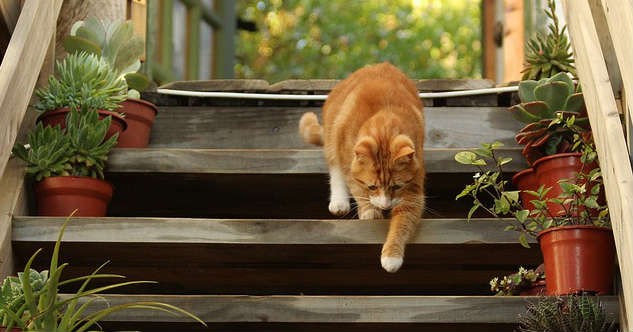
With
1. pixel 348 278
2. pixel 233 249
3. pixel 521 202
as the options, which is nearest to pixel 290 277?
pixel 348 278

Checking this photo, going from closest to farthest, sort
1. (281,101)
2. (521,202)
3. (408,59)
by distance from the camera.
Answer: (521,202), (281,101), (408,59)

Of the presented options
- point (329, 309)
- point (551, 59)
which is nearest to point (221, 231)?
point (329, 309)

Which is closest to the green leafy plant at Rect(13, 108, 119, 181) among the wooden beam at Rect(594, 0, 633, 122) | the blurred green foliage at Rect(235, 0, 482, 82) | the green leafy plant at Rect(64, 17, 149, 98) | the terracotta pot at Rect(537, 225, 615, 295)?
the green leafy plant at Rect(64, 17, 149, 98)

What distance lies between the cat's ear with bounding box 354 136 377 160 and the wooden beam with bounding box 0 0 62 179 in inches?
40.5

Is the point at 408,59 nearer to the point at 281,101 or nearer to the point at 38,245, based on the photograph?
the point at 281,101

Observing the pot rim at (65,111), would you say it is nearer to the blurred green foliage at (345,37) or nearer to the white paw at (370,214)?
the white paw at (370,214)

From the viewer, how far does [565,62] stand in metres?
3.69

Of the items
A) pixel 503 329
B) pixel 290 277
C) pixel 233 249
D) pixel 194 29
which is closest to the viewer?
pixel 503 329

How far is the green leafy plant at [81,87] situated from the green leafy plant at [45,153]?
0.47 feet

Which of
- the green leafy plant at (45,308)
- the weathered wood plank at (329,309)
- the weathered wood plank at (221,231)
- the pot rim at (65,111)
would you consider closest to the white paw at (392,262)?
the weathered wood plank at (221,231)

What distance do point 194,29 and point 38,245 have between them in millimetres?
3329

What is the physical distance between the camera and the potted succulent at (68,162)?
3.07 meters

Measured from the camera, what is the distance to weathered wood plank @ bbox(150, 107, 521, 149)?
3781 mm

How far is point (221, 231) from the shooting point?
2.86 m
